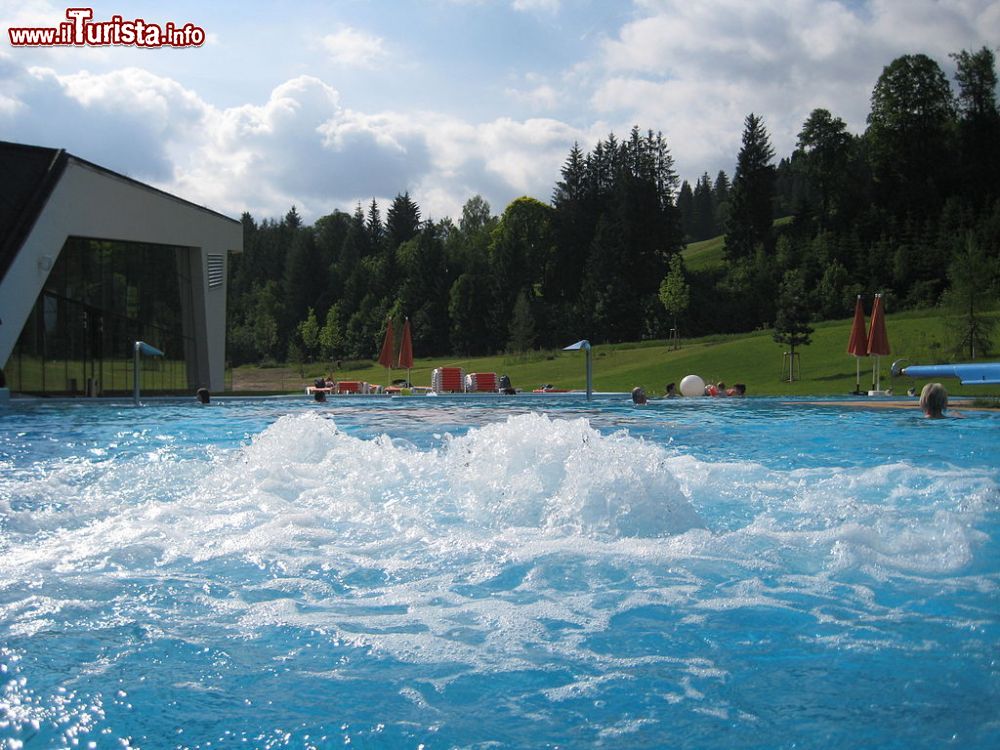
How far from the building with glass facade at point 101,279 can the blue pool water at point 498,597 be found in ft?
49.8

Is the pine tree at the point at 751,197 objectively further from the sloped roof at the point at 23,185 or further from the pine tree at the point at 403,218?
the sloped roof at the point at 23,185

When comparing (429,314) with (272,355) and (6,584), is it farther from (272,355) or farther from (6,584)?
(6,584)

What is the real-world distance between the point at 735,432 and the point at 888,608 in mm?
8036

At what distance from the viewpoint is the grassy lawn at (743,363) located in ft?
101

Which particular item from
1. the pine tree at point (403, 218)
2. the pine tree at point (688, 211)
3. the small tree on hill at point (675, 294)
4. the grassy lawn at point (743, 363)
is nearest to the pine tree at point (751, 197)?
the small tree on hill at point (675, 294)

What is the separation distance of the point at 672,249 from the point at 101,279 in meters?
56.1

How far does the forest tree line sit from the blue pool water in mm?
47952

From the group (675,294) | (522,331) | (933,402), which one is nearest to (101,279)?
(933,402)

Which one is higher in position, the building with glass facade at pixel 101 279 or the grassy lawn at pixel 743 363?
the building with glass facade at pixel 101 279

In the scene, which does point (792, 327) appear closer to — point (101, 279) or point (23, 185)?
point (101, 279)

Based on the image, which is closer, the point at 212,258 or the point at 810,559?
the point at 810,559

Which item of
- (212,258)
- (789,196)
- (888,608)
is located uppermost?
(789,196)

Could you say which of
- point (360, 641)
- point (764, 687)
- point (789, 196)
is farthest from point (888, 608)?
point (789, 196)

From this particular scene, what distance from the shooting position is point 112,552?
18.6 ft
